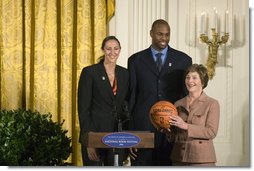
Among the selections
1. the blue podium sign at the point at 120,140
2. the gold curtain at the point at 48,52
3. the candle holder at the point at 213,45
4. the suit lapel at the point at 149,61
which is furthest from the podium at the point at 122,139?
the candle holder at the point at 213,45

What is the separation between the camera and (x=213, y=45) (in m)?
2.55

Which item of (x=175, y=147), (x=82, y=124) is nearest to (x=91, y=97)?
(x=82, y=124)

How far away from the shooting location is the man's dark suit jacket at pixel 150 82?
253cm

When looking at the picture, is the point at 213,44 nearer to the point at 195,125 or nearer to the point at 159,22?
the point at 159,22

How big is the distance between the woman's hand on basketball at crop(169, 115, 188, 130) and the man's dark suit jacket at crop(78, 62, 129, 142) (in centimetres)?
24

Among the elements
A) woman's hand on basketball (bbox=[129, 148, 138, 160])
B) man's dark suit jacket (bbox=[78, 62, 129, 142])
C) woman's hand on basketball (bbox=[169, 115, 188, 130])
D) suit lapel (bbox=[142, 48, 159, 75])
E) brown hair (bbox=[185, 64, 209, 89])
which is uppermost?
suit lapel (bbox=[142, 48, 159, 75])

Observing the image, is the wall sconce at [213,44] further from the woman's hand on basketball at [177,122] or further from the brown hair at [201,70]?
the woman's hand on basketball at [177,122]

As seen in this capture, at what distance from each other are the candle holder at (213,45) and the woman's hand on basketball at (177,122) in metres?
0.26

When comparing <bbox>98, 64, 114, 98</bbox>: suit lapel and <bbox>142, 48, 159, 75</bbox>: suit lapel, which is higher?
<bbox>142, 48, 159, 75</bbox>: suit lapel

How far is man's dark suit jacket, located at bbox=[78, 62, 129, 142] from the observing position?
253 centimetres

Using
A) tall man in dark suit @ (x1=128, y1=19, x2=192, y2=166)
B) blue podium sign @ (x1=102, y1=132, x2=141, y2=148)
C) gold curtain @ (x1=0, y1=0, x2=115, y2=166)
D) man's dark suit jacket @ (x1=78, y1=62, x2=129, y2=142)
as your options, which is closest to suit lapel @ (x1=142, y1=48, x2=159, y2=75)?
tall man in dark suit @ (x1=128, y1=19, x2=192, y2=166)

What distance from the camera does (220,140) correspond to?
2.52m

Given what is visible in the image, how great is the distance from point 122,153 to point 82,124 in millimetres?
228

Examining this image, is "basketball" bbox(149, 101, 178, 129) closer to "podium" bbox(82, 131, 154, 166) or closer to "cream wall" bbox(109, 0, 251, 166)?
"podium" bbox(82, 131, 154, 166)
